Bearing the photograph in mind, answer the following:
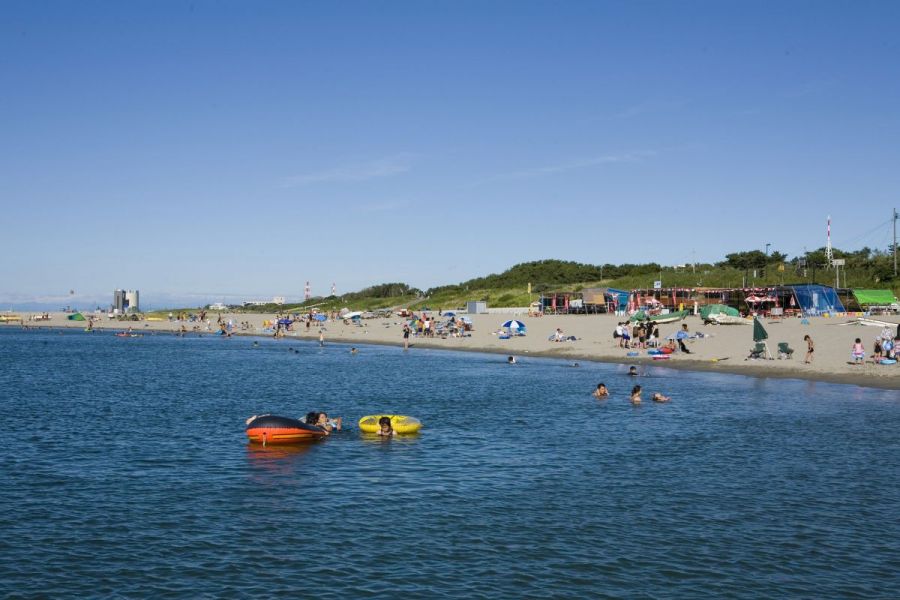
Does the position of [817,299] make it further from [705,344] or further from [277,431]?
[277,431]

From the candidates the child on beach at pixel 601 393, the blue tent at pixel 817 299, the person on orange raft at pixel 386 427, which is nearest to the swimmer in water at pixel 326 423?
the person on orange raft at pixel 386 427

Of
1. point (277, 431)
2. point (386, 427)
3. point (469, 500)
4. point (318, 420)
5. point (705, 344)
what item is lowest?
point (469, 500)

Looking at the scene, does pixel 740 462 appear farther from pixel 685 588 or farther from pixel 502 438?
pixel 685 588

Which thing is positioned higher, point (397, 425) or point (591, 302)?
point (591, 302)

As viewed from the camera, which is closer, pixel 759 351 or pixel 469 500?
pixel 469 500

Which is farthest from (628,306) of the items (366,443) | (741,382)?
(366,443)

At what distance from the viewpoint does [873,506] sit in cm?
1855

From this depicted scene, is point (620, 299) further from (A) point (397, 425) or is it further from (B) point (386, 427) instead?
(B) point (386, 427)

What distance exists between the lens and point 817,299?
8381 cm

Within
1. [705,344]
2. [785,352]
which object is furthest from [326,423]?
Answer: [705,344]

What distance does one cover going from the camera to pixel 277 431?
2706 centimetres

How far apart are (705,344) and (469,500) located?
4755cm

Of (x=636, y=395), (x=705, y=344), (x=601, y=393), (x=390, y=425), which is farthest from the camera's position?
(x=705, y=344)

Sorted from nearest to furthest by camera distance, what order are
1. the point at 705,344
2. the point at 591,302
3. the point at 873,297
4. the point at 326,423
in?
the point at 326,423, the point at 705,344, the point at 873,297, the point at 591,302
